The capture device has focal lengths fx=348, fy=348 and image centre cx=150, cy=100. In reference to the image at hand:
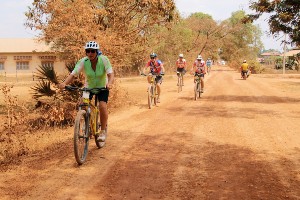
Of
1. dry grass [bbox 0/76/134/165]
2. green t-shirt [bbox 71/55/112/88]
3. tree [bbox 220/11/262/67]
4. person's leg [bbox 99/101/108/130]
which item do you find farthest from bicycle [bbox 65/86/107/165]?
tree [bbox 220/11/262/67]

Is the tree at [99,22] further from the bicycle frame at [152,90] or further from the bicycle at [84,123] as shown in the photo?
the bicycle at [84,123]

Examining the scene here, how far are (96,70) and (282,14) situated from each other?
11.6 metres

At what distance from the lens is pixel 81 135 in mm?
6332

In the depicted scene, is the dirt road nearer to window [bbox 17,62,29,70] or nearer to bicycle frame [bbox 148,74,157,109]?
bicycle frame [bbox 148,74,157,109]

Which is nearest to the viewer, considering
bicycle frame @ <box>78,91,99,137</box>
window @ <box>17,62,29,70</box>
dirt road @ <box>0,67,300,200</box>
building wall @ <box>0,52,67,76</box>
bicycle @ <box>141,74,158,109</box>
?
dirt road @ <box>0,67,300,200</box>

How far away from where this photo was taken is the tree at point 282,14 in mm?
15602

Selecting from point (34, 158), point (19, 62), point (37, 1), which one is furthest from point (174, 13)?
point (19, 62)

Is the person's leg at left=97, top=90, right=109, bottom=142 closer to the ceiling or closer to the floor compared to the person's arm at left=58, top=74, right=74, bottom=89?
closer to the floor

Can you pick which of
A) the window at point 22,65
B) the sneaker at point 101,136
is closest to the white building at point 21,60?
the window at point 22,65

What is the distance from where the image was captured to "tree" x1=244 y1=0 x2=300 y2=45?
15602 millimetres

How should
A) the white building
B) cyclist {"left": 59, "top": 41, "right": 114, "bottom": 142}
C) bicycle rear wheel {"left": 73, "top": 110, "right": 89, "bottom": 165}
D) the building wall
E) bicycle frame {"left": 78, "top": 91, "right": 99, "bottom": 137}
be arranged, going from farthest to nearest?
the building wall < the white building < cyclist {"left": 59, "top": 41, "right": 114, "bottom": 142} < bicycle frame {"left": 78, "top": 91, "right": 99, "bottom": 137} < bicycle rear wheel {"left": 73, "top": 110, "right": 89, "bottom": 165}

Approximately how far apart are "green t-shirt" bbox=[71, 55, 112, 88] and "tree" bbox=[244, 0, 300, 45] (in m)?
11.4

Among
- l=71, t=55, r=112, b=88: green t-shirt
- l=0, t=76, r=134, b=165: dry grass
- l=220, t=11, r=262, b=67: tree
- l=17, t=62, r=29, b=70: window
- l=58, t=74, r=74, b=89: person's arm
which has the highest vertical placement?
l=220, t=11, r=262, b=67: tree

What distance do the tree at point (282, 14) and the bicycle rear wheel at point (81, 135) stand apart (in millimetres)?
12171
